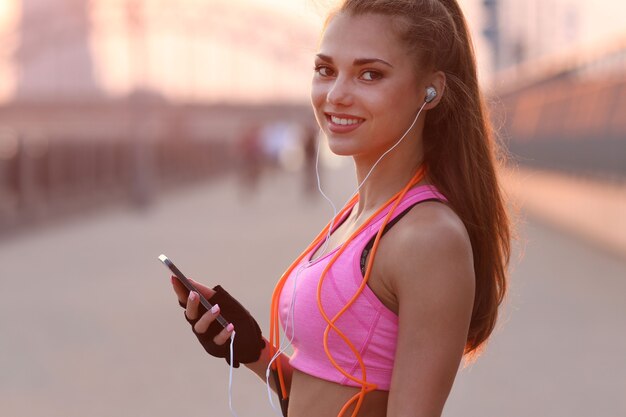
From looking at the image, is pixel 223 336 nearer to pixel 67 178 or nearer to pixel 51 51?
pixel 67 178

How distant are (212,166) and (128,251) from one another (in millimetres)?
37151

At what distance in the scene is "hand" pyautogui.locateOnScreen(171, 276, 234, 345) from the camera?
2.50 m

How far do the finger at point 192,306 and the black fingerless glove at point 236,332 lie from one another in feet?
0.09

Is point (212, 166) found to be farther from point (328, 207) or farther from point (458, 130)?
point (458, 130)

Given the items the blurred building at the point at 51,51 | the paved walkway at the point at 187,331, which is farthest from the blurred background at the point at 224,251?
the blurred building at the point at 51,51

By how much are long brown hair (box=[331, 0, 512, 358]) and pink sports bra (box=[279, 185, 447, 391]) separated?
3.1 inches

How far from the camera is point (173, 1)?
78250mm

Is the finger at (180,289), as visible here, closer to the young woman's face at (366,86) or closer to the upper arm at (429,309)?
the young woman's face at (366,86)

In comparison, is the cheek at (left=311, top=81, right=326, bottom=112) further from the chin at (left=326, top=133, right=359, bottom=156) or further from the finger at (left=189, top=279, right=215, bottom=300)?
the finger at (left=189, top=279, right=215, bottom=300)

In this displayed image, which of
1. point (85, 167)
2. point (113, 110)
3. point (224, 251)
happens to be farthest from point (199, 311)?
point (113, 110)

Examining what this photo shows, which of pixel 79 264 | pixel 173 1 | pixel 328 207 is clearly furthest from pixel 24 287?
pixel 173 1

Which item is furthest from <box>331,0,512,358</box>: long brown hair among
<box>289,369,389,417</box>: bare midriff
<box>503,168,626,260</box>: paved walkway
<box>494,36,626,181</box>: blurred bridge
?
<box>503,168,626,260</box>: paved walkway

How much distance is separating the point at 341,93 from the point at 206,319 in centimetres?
51

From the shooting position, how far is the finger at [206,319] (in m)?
2.51
